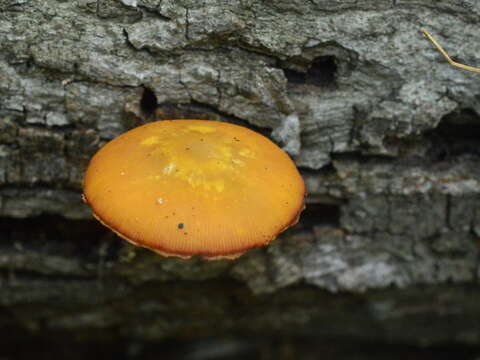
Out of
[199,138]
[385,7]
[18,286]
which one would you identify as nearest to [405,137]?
[385,7]

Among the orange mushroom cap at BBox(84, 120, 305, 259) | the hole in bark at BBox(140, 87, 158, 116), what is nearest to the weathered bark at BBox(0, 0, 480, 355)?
the hole in bark at BBox(140, 87, 158, 116)

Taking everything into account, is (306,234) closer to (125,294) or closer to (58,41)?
(125,294)

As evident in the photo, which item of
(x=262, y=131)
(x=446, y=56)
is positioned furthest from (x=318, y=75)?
(x=446, y=56)

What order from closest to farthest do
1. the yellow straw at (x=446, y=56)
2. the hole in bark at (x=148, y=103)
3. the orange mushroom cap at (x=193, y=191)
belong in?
1. the orange mushroom cap at (x=193, y=191)
2. the yellow straw at (x=446, y=56)
3. the hole in bark at (x=148, y=103)

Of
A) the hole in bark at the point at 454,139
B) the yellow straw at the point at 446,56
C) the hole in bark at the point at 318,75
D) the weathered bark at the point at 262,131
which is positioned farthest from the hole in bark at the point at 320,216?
the yellow straw at the point at 446,56

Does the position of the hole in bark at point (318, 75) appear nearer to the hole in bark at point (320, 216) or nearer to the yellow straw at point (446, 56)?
the yellow straw at point (446, 56)
